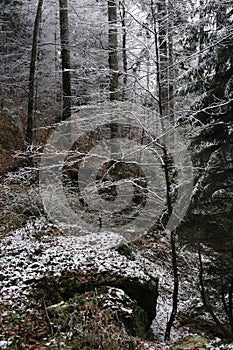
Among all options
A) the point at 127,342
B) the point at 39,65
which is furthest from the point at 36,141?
the point at 127,342

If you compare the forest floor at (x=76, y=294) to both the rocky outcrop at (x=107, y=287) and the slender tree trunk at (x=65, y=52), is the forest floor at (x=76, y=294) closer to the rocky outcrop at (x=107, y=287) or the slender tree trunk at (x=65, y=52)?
the rocky outcrop at (x=107, y=287)

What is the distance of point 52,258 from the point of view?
5785mm

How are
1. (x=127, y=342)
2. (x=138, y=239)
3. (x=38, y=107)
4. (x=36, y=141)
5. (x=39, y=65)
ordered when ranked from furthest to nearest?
(x=39, y=65) → (x=38, y=107) → (x=36, y=141) → (x=138, y=239) → (x=127, y=342)

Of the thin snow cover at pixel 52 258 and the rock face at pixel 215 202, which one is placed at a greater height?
the rock face at pixel 215 202

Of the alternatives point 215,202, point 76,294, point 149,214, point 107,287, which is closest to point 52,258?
point 76,294

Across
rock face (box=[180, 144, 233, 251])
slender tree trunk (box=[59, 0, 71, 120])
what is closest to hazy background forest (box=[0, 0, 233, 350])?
rock face (box=[180, 144, 233, 251])

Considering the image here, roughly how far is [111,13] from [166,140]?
484 cm

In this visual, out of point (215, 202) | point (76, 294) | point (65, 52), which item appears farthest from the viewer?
point (65, 52)

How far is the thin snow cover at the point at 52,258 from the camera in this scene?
5224mm

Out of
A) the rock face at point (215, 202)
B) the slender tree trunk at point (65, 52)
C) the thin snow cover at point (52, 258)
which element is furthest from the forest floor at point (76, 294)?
the slender tree trunk at point (65, 52)

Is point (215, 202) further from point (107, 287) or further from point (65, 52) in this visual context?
point (65, 52)

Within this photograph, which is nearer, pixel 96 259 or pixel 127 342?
pixel 127 342

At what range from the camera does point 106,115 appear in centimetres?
578

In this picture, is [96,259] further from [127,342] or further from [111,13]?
[111,13]
